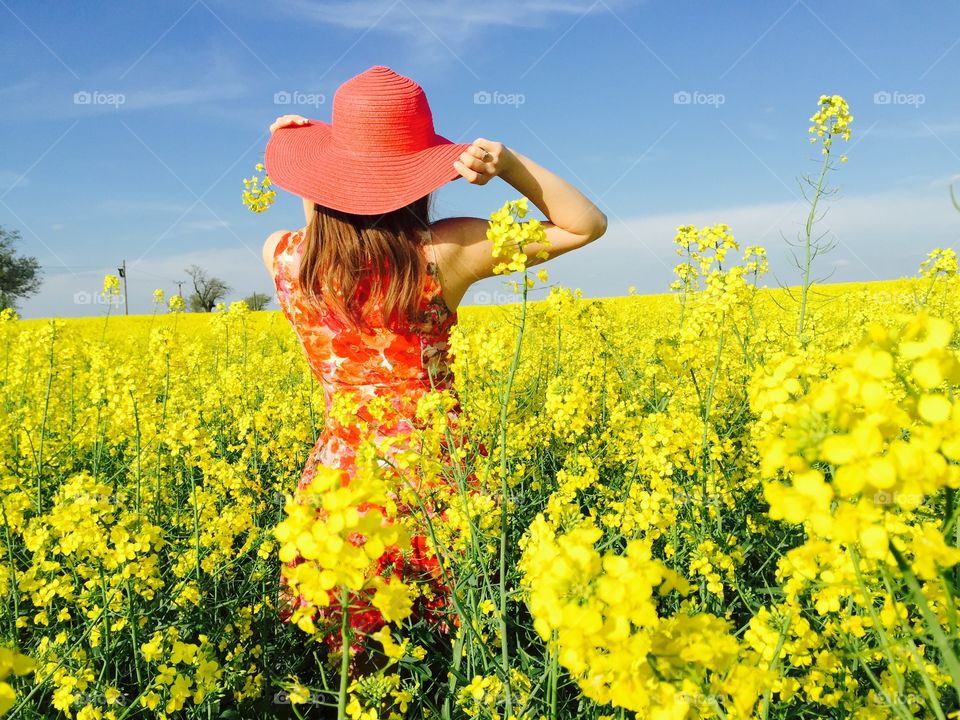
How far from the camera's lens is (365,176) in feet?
6.40

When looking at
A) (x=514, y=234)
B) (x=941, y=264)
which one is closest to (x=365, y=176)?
(x=514, y=234)

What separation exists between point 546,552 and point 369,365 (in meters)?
1.69

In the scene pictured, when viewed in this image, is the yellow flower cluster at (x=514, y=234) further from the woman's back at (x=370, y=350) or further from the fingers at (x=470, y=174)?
the woman's back at (x=370, y=350)

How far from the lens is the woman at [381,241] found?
6.35 feet

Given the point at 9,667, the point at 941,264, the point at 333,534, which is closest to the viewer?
the point at 9,667

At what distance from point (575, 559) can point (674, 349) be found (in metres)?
2.10

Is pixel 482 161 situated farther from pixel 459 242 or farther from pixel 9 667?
pixel 9 667

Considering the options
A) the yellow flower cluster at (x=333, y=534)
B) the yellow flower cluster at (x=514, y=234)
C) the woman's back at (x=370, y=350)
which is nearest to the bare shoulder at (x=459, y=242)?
the woman's back at (x=370, y=350)

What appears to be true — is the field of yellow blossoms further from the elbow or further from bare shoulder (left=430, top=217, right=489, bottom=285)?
the elbow

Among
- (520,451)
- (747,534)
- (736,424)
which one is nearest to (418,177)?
(520,451)

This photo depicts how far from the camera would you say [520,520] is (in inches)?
100.0

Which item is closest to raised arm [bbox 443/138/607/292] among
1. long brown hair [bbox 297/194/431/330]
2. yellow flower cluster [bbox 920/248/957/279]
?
long brown hair [bbox 297/194/431/330]

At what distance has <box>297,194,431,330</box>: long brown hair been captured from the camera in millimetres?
2002

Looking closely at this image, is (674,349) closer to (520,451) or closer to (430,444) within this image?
(520,451)
